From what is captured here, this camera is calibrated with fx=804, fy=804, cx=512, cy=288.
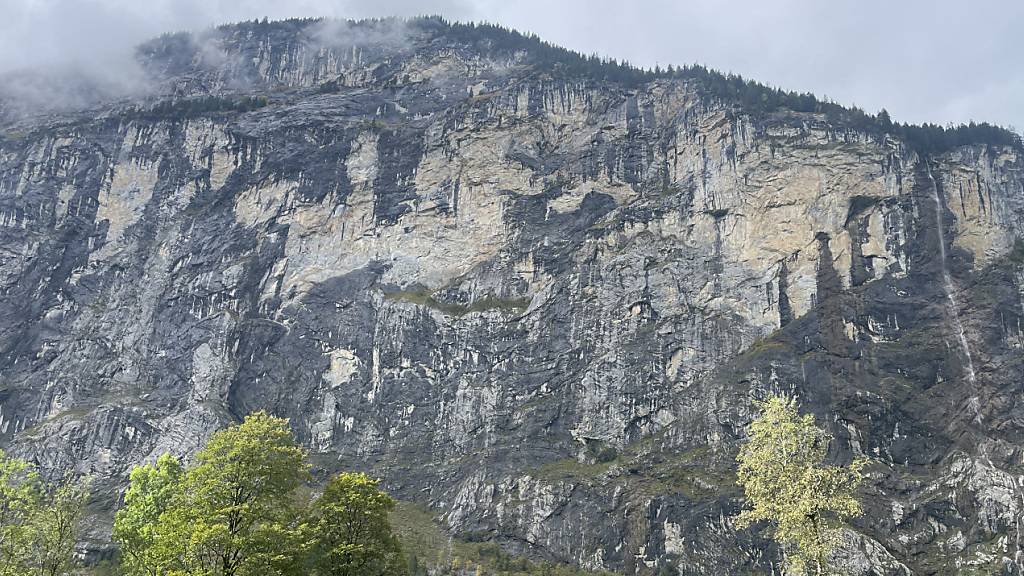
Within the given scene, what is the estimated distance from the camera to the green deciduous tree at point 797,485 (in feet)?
108

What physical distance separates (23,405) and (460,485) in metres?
66.5

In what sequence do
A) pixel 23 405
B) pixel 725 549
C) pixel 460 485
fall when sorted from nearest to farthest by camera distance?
1. pixel 725 549
2. pixel 460 485
3. pixel 23 405

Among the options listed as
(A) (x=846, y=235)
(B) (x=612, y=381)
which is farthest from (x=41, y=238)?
(A) (x=846, y=235)

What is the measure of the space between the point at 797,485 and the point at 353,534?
21.1 meters

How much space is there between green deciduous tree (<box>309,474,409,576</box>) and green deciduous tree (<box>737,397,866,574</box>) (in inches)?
702

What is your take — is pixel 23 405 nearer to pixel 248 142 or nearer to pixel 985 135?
pixel 248 142

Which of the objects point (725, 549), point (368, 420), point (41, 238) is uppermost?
point (41, 238)

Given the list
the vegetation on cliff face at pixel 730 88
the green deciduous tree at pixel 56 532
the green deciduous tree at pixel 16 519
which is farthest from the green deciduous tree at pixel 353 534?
the vegetation on cliff face at pixel 730 88

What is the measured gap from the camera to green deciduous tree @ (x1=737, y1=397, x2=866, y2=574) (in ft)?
108

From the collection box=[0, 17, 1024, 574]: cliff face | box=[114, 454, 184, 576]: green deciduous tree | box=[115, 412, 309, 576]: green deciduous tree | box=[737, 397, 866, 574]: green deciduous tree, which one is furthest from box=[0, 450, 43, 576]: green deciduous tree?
box=[0, 17, 1024, 574]: cliff face

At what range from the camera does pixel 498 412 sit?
108125 millimetres

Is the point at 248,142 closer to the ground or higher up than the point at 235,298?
higher up

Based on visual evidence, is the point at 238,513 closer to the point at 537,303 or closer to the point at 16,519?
the point at 16,519

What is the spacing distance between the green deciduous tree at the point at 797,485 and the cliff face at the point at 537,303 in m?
52.7
